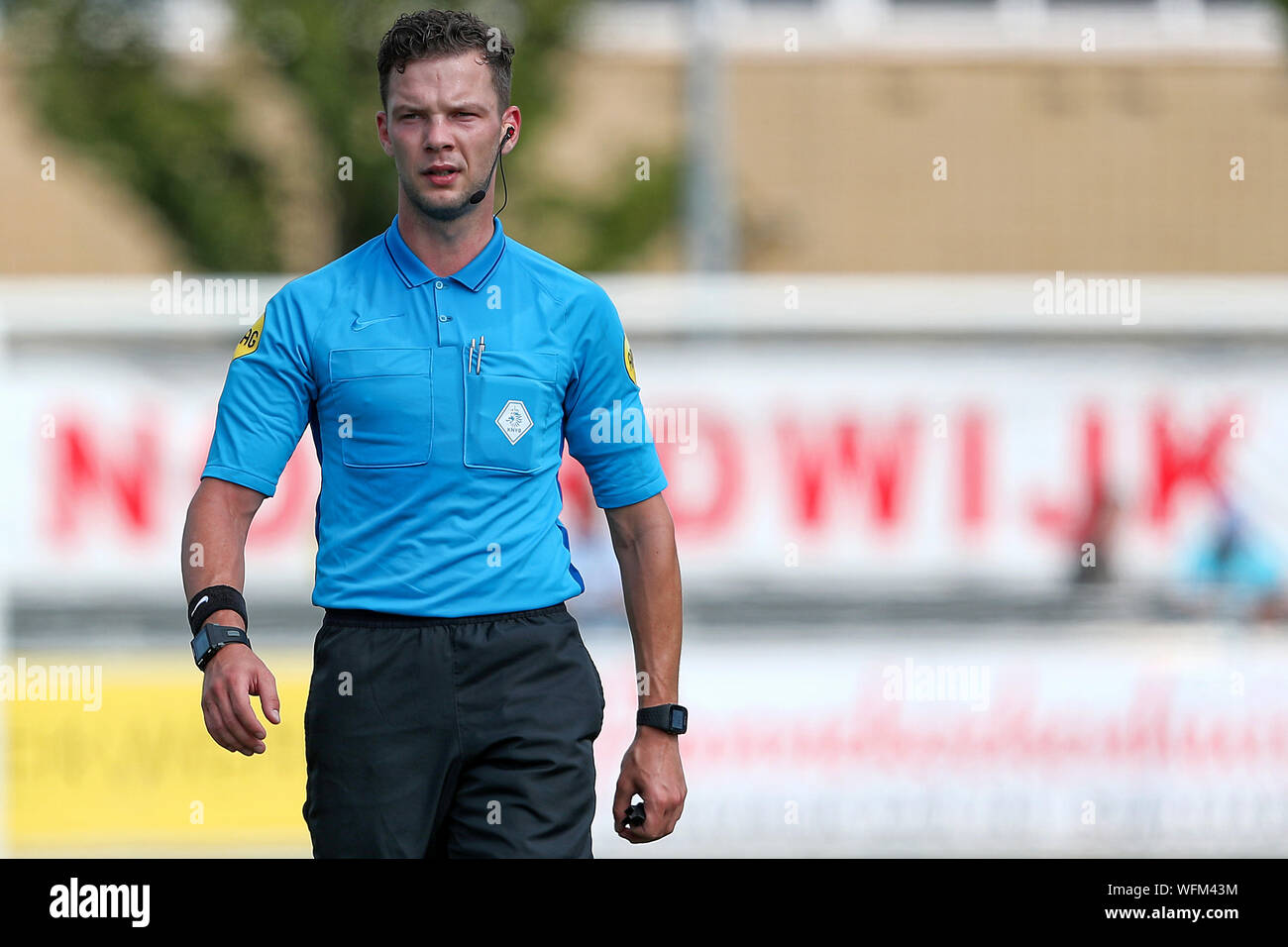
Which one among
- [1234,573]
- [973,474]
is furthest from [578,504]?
[1234,573]

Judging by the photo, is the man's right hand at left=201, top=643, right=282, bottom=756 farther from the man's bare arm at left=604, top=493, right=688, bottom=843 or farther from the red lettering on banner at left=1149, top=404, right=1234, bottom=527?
the red lettering on banner at left=1149, top=404, right=1234, bottom=527

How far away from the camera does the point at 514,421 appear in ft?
10.7

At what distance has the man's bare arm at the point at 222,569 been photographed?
296cm

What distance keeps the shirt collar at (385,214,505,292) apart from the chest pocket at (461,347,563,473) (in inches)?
6.1

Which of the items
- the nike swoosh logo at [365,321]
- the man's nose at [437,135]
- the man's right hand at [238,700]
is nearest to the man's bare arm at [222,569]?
the man's right hand at [238,700]

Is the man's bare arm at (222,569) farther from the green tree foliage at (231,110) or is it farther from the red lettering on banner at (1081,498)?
the green tree foliage at (231,110)

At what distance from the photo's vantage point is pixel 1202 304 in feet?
24.5

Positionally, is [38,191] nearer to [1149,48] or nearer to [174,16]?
[174,16]

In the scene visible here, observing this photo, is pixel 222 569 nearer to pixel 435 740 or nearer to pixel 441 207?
pixel 435 740

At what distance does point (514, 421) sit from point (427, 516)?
0.80 ft

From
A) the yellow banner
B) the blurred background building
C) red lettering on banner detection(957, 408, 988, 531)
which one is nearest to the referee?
the blurred background building

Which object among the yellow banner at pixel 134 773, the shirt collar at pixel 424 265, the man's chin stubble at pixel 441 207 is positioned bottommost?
the yellow banner at pixel 134 773

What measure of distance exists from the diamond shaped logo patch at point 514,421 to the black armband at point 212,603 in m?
0.57

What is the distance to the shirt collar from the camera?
10.9 ft
